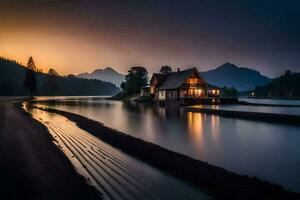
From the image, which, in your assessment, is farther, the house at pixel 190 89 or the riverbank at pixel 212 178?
the house at pixel 190 89

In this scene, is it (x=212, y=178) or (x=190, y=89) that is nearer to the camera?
(x=212, y=178)

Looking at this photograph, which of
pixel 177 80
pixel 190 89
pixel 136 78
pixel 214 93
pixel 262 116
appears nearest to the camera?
pixel 262 116

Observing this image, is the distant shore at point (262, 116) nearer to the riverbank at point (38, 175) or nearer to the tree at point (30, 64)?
the riverbank at point (38, 175)

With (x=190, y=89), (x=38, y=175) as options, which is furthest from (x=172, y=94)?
(x=38, y=175)

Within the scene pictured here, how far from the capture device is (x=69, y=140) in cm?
1880

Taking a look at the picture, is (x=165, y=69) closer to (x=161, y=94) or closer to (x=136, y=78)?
(x=136, y=78)

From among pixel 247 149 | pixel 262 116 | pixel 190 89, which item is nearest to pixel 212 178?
pixel 247 149

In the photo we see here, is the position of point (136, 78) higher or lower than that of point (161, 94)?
higher

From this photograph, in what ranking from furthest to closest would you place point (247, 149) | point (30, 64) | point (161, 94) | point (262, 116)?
point (30, 64) → point (161, 94) → point (262, 116) → point (247, 149)

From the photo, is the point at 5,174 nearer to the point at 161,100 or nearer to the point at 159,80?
the point at 161,100

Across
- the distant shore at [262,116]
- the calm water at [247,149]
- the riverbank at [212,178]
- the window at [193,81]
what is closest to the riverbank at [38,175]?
the riverbank at [212,178]

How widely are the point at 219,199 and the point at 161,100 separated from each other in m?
70.3

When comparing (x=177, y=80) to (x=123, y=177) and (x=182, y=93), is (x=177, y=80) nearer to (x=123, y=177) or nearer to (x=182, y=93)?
(x=182, y=93)

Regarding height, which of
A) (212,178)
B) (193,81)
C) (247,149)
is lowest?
(247,149)
